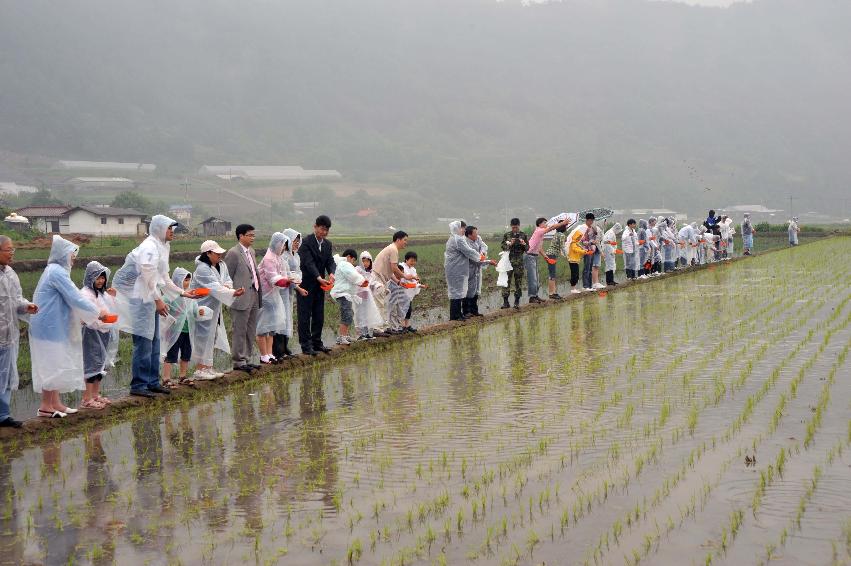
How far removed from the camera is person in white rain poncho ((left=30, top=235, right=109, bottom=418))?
8656 mm

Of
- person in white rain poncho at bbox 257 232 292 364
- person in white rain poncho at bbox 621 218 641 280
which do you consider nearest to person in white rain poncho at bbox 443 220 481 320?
person in white rain poncho at bbox 257 232 292 364

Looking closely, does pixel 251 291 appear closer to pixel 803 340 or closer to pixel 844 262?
pixel 803 340

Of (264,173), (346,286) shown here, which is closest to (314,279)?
(346,286)

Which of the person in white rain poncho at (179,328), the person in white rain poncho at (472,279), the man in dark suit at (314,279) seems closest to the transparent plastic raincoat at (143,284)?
the person in white rain poncho at (179,328)

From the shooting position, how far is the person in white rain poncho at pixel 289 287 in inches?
479

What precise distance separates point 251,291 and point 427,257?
2921 cm

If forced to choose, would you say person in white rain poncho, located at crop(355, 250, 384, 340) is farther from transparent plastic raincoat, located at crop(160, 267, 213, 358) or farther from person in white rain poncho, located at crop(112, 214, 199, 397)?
person in white rain poncho, located at crop(112, 214, 199, 397)

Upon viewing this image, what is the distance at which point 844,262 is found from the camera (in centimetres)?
3098

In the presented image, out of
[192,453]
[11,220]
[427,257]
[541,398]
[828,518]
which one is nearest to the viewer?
[828,518]

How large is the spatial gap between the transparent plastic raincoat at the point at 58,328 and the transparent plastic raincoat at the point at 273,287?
9.99ft

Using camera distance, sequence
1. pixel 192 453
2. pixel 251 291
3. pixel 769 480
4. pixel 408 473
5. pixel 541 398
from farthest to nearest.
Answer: pixel 251 291
pixel 541 398
pixel 192 453
pixel 408 473
pixel 769 480

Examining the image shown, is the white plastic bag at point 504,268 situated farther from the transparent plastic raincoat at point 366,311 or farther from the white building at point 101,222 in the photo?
the white building at point 101,222

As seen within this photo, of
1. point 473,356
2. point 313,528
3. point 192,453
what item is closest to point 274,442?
point 192,453

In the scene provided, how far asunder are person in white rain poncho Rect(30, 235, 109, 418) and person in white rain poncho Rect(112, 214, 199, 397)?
72 centimetres
